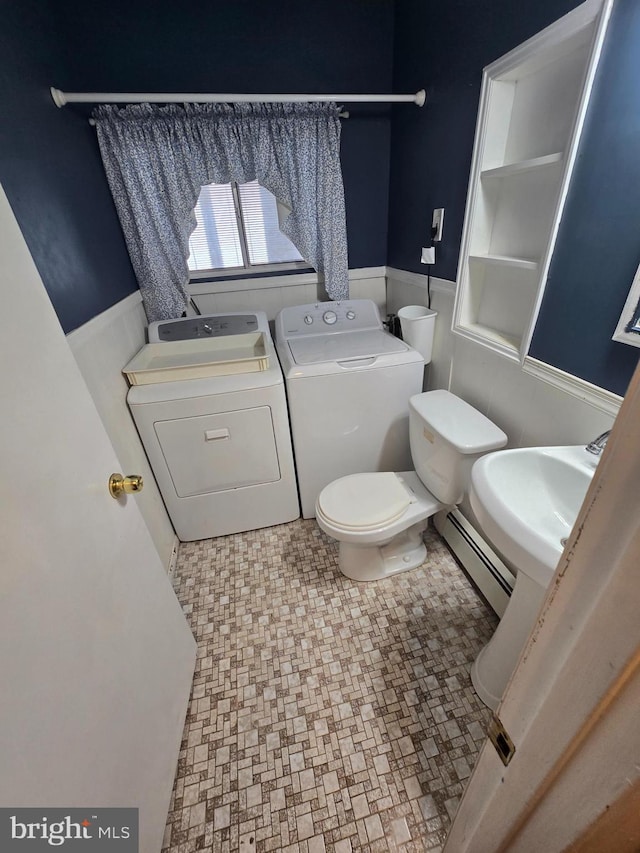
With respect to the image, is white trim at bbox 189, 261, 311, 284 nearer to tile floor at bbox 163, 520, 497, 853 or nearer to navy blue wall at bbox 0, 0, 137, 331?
navy blue wall at bbox 0, 0, 137, 331

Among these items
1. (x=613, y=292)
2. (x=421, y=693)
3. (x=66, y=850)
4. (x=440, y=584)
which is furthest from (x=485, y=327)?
(x=66, y=850)

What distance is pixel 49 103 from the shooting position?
1347 millimetres

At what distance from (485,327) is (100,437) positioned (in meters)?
1.54

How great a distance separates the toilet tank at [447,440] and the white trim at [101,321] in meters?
1.31

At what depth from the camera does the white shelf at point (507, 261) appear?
1.17 m

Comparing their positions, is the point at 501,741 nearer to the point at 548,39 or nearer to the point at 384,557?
the point at 384,557

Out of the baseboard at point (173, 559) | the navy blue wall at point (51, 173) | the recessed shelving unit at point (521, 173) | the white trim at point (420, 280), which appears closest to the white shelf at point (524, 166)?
the recessed shelving unit at point (521, 173)

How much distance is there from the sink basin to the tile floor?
742 millimetres

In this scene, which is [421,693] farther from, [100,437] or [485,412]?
[100,437]

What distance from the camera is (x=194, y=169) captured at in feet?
5.97

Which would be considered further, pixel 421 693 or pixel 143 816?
pixel 421 693

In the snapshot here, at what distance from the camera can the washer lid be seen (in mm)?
1725

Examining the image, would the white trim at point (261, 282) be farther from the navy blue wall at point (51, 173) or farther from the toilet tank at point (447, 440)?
the toilet tank at point (447, 440)

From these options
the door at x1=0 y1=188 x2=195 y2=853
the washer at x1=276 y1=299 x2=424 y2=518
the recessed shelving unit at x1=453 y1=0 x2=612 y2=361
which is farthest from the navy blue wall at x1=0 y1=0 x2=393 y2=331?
Result: the recessed shelving unit at x1=453 y1=0 x2=612 y2=361
